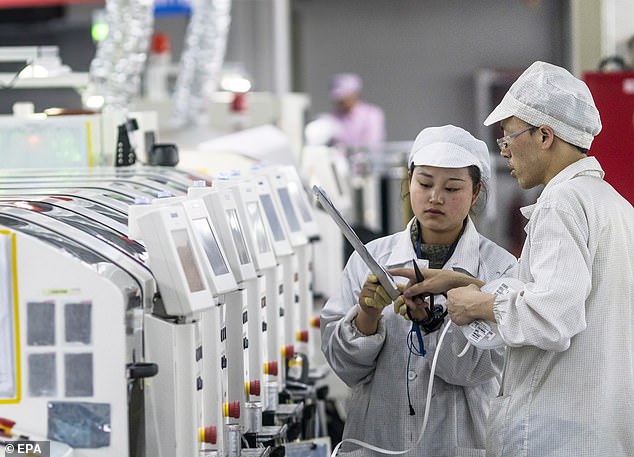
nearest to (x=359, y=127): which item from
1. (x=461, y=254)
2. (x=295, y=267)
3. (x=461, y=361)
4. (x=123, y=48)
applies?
(x=123, y=48)

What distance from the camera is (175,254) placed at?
2.87 m

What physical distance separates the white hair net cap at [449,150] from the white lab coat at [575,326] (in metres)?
0.28

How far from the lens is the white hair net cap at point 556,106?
282cm

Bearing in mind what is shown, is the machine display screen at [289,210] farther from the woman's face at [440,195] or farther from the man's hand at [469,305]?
the man's hand at [469,305]

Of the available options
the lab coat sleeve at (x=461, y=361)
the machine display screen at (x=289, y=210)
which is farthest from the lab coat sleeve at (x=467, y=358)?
the machine display screen at (x=289, y=210)

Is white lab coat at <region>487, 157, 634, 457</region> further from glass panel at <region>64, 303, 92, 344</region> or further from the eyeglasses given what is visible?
glass panel at <region>64, 303, 92, 344</region>

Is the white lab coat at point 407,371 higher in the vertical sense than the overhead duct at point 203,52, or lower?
lower

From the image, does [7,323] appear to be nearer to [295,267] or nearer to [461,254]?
[461,254]

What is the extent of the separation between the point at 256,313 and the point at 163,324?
89 cm

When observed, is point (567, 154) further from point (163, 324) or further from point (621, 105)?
point (621, 105)

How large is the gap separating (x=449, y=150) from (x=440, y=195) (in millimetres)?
113

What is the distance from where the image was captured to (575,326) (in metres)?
2.68

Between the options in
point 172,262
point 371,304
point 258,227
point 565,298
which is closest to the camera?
point 565,298

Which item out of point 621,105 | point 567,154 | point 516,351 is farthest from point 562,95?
point 621,105
